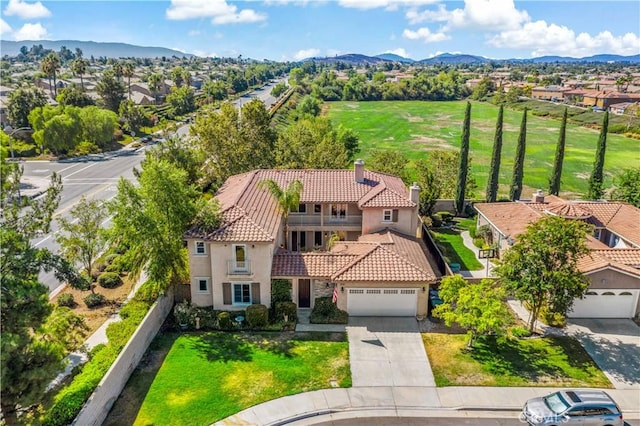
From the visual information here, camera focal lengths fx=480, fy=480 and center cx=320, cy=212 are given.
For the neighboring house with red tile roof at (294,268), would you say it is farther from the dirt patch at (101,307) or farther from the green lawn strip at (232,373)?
the dirt patch at (101,307)

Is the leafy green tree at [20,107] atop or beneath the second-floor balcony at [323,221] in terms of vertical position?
atop

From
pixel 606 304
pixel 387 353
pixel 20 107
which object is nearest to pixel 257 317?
pixel 387 353

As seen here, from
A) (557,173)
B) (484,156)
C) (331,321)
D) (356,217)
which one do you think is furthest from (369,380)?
(484,156)

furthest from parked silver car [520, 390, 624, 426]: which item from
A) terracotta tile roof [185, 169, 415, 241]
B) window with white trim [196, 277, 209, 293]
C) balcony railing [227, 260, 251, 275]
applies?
window with white trim [196, 277, 209, 293]

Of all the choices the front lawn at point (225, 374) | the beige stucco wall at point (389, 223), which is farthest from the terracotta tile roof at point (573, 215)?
the front lawn at point (225, 374)

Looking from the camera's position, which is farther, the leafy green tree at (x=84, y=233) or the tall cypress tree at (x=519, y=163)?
the tall cypress tree at (x=519, y=163)
